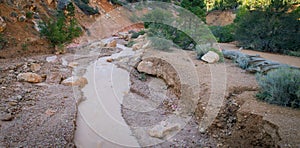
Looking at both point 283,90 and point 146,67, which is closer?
point 283,90

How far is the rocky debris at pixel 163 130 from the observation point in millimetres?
3371

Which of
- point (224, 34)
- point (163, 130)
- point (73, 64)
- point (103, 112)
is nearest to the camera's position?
point (163, 130)

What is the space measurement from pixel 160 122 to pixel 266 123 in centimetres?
179

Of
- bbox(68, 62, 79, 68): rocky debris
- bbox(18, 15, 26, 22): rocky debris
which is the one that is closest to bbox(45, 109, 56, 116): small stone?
bbox(68, 62, 79, 68): rocky debris

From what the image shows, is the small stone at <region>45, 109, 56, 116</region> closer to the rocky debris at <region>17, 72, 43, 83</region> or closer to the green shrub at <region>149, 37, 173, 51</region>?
the rocky debris at <region>17, 72, 43, 83</region>

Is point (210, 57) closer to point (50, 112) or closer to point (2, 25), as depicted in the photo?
point (50, 112)

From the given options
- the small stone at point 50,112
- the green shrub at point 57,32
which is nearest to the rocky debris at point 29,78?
the small stone at point 50,112

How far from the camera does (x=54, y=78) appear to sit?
17.7 feet

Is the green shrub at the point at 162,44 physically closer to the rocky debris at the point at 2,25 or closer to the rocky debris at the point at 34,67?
the rocky debris at the point at 34,67

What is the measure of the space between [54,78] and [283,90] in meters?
5.12

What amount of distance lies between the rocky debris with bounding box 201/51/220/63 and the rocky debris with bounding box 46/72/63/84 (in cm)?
407

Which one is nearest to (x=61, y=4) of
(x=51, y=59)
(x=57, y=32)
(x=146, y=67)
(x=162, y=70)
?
(x=57, y=32)

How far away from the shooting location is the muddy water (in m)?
3.26

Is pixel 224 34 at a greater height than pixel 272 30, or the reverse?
pixel 272 30
